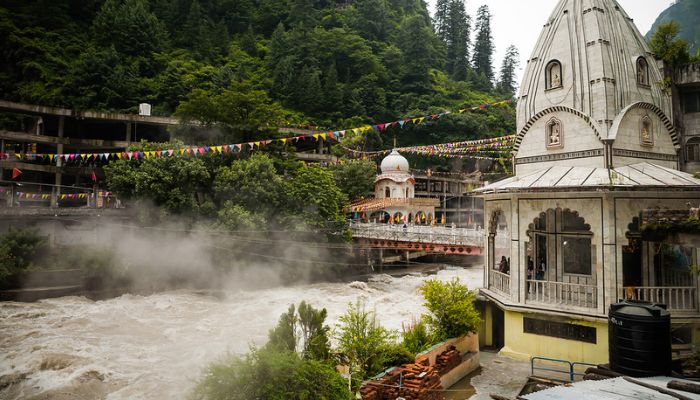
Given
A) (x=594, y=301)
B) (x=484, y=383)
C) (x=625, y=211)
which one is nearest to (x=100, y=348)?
(x=484, y=383)

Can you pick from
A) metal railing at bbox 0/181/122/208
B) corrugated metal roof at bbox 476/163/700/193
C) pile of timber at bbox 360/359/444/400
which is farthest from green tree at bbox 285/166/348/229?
pile of timber at bbox 360/359/444/400

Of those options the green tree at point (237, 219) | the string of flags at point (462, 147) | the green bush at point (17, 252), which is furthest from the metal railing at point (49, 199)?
the string of flags at point (462, 147)

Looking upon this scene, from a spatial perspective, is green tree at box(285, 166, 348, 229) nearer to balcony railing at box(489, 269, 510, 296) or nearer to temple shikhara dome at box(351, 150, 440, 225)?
temple shikhara dome at box(351, 150, 440, 225)

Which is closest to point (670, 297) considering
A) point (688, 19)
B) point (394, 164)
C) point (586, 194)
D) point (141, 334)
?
point (586, 194)

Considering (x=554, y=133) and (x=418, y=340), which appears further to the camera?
(x=554, y=133)

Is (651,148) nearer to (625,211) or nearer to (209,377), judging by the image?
(625,211)

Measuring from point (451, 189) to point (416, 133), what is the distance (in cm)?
1007

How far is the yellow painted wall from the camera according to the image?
15352 millimetres

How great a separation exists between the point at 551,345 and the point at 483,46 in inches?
3907

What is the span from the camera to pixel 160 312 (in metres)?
26.1

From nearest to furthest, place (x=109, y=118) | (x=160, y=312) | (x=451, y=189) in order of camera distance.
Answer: (x=160, y=312) → (x=109, y=118) → (x=451, y=189)

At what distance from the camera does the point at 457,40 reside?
101 metres

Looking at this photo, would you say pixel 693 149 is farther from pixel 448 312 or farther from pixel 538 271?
pixel 448 312

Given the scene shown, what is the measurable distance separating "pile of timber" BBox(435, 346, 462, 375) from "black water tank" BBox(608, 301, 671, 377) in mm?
4504
